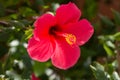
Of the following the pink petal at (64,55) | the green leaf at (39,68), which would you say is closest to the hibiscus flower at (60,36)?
the pink petal at (64,55)

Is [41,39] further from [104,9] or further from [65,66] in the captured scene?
[104,9]

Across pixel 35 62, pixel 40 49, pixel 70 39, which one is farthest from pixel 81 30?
pixel 35 62

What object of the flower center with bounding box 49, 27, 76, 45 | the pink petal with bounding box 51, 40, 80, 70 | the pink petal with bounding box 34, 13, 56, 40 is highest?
the pink petal with bounding box 34, 13, 56, 40

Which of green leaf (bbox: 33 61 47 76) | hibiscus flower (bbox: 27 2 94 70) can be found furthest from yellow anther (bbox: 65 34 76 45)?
green leaf (bbox: 33 61 47 76)

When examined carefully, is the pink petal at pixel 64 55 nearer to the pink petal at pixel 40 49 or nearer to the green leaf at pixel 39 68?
the pink petal at pixel 40 49

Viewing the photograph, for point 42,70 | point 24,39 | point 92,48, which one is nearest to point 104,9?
point 92,48

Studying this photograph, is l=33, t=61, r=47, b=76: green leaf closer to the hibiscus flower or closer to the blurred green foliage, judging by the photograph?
the blurred green foliage

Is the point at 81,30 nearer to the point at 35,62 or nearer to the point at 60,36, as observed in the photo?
the point at 60,36
